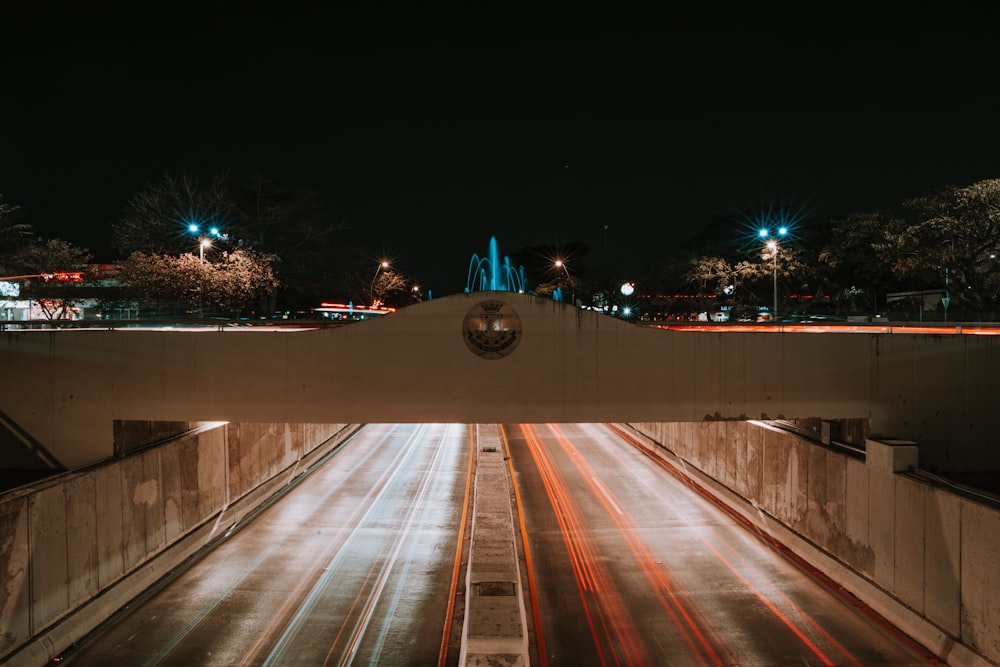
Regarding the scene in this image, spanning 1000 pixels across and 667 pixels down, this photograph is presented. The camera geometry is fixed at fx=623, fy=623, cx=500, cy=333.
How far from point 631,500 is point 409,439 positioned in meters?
17.3

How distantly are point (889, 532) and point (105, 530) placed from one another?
18.5 meters

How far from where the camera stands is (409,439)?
125 ft

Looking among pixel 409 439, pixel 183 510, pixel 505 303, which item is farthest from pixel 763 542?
pixel 409 439

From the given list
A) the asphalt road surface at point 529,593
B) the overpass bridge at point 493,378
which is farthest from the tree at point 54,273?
the overpass bridge at point 493,378

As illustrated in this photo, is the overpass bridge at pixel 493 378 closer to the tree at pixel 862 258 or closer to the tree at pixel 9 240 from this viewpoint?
the tree at pixel 862 258

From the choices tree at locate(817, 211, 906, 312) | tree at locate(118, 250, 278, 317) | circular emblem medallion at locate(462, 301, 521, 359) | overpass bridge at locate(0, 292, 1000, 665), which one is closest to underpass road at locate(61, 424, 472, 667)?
overpass bridge at locate(0, 292, 1000, 665)

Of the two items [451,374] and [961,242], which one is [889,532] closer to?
[451,374]

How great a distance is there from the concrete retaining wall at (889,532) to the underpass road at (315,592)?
33.9 feet

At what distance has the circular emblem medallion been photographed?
1612cm

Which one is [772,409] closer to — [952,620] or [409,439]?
[952,620]

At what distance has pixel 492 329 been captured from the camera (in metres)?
16.2

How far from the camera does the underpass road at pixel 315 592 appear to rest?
523 inches

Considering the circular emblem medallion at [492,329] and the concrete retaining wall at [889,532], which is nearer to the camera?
the concrete retaining wall at [889,532]

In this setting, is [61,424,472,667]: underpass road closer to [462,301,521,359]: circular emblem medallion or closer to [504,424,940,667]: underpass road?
[504,424,940,667]: underpass road
